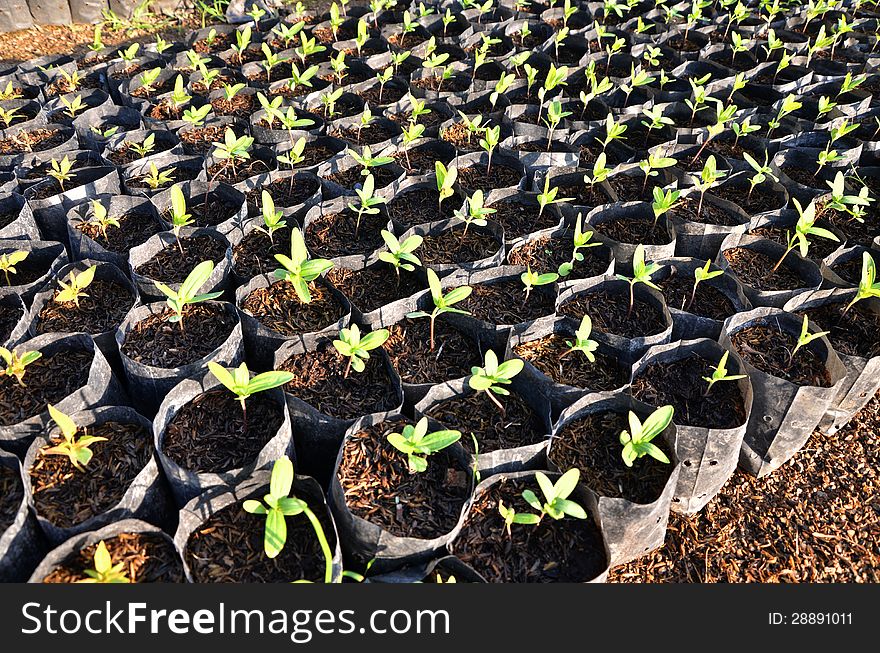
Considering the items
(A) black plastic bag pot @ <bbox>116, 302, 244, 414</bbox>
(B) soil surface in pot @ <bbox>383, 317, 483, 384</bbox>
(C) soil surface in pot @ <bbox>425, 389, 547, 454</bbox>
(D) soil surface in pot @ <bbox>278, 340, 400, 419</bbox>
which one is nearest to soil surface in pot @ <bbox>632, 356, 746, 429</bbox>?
(C) soil surface in pot @ <bbox>425, 389, 547, 454</bbox>

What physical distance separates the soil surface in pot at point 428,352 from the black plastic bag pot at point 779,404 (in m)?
1.13

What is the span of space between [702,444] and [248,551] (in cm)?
167

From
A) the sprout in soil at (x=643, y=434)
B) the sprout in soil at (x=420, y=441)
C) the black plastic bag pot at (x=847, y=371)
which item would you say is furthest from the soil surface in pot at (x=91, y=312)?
the black plastic bag pot at (x=847, y=371)

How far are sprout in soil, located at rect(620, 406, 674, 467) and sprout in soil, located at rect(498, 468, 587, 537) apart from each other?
0.23m

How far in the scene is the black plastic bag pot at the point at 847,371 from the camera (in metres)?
2.64

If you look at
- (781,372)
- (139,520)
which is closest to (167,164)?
(139,520)

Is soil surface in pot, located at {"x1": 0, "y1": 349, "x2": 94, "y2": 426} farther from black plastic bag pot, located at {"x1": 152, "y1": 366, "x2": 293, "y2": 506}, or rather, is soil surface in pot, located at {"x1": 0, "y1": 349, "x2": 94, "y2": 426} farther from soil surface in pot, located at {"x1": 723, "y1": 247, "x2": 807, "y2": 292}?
soil surface in pot, located at {"x1": 723, "y1": 247, "x2": 807, "y2": 292}

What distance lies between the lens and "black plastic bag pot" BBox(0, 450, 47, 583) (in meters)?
1.88

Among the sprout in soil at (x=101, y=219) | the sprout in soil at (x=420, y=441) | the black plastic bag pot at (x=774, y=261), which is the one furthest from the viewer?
the sprout in soil at (x=101, y=219)

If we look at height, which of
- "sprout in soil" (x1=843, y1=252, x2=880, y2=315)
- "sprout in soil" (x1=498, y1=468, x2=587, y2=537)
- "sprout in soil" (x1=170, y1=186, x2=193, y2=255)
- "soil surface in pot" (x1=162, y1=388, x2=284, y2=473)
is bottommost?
"sprout in soil" (x1=498, y1=468, x2=587, y2=537)

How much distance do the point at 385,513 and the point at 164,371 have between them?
41.0 inches

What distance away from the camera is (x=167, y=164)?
373 cm

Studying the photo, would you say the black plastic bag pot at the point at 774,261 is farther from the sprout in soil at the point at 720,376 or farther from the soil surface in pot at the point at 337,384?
the soil surface in pot at the point at 337,384

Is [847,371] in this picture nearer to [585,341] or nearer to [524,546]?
[585,341]
